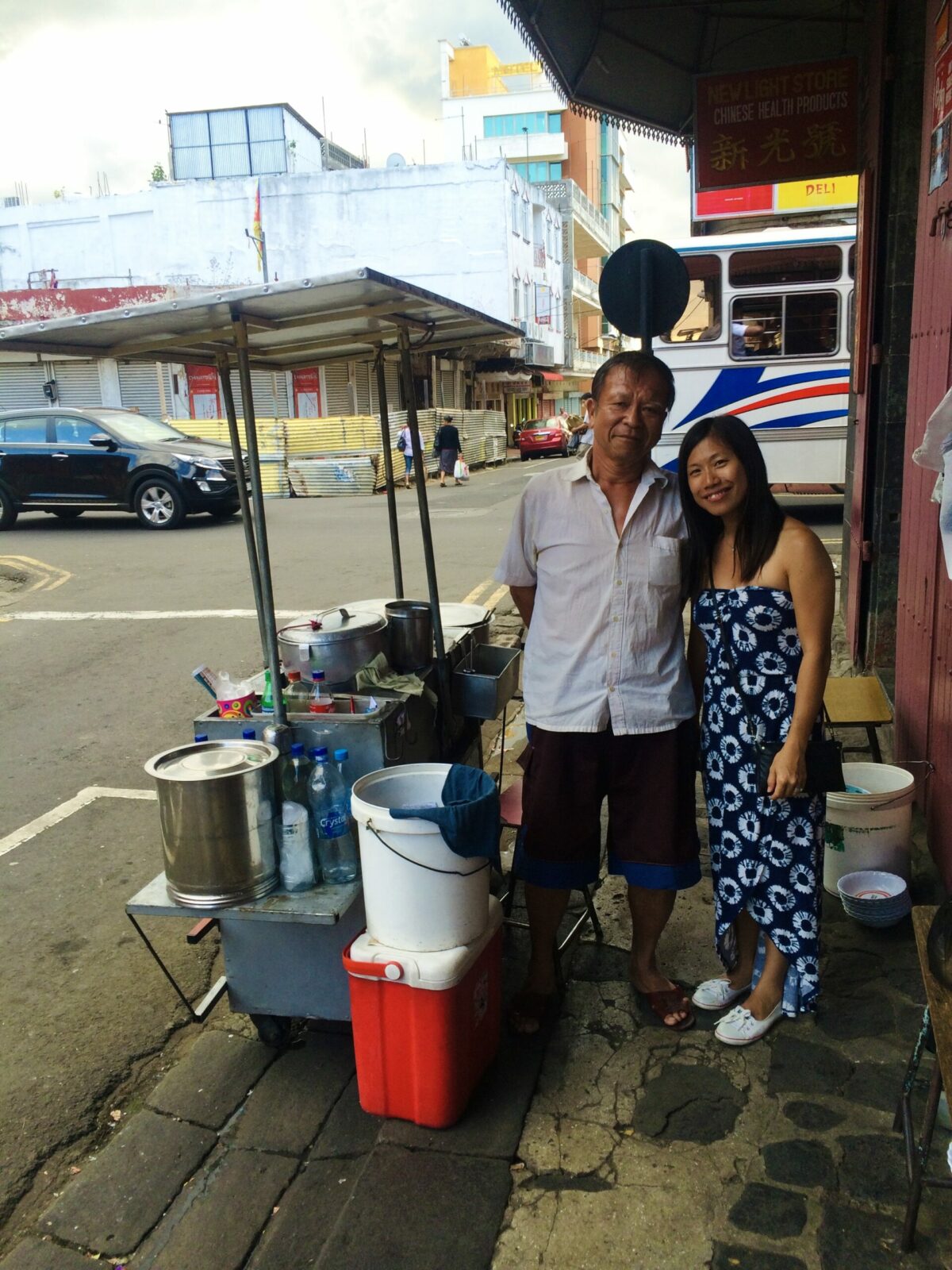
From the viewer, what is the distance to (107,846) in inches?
177

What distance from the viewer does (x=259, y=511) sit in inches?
114

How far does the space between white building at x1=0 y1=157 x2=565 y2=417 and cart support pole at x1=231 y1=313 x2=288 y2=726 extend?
2625cm

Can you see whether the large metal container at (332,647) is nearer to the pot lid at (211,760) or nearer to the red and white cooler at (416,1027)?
the pot lid at (211,760)

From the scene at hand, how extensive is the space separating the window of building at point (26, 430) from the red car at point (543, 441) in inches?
740

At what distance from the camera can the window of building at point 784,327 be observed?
11250 mm

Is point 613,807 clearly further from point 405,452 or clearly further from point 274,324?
point 405,452

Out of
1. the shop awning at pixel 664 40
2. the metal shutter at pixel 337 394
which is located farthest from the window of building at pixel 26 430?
the metal shutter at pixel 337 394

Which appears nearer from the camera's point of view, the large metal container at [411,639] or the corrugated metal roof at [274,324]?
the corrugated metal roof at [274,324]

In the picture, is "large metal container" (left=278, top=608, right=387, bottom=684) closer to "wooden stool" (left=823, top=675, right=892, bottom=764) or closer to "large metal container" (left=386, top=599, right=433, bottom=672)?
"large metal container" (left=386, top=599, right=433, bottom=672)

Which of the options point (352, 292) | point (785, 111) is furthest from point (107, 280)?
point (352, 292)

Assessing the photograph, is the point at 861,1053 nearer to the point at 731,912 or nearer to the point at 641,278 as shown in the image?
the point at 731,912

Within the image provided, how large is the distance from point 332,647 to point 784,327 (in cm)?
986

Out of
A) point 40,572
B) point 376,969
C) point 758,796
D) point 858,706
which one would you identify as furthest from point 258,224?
point 376,969

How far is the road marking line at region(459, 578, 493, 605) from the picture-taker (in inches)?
353
